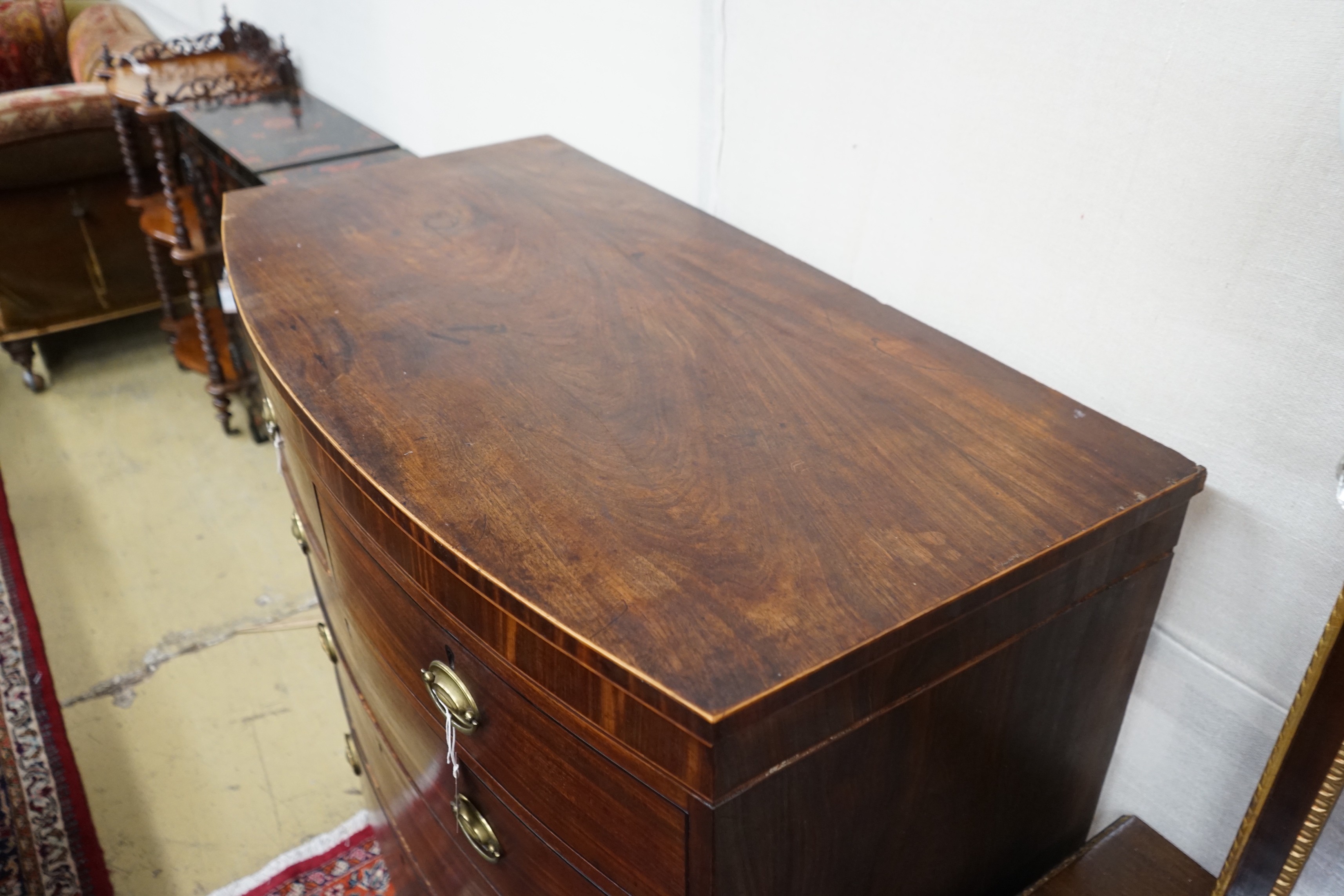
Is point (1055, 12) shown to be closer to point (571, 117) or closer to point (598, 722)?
point (598, 722)

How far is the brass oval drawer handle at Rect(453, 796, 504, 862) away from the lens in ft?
2.45

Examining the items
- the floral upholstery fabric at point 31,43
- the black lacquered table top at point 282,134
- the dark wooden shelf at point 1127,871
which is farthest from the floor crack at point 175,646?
the floral upholstery fabric at point 31,43

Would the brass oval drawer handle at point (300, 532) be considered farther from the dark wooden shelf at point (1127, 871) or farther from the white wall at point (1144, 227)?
the dark wooden shelf at point (1127, 871)

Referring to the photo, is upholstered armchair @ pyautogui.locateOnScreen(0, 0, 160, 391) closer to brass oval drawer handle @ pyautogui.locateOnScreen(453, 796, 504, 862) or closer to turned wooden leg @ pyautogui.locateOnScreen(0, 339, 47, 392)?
turned wooden leg @ pyautogui.locateOnScreen(0, 339, 47, 392)

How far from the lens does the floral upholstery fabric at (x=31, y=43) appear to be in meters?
3.26

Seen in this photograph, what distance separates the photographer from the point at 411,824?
998 millimetres

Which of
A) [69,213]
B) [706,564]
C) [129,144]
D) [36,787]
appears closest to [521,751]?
[706,564]

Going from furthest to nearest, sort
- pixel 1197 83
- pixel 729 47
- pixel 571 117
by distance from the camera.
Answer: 1. pixel 571 117
2. pixel 729 47
3. pixel 1197 83

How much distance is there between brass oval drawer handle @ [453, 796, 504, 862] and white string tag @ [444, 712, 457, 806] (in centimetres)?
2

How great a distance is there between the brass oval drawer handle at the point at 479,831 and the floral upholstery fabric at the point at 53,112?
2.29 m

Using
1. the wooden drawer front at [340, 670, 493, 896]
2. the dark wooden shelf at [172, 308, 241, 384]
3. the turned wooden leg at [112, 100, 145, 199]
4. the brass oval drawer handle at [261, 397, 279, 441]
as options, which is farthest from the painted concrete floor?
the brass oval drawer handle at [261, 397, 279, 441]

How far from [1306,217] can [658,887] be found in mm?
591

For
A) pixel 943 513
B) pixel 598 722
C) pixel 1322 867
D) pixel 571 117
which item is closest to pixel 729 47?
pixel 571 117

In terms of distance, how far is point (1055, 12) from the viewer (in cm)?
74
